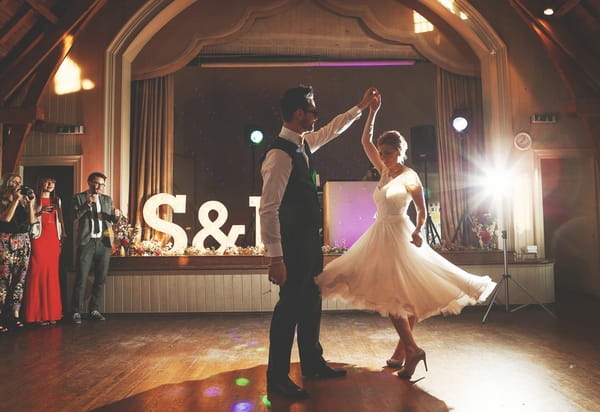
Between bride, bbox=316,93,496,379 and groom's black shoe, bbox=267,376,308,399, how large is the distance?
586mm

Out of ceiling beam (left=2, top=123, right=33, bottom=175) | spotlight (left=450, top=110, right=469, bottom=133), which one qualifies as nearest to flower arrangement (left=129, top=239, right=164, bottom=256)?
ceiling beam (left=2, top=123, right=33, bottom=175)

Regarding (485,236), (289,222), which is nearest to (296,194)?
(289,222)

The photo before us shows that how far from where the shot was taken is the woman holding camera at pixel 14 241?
14.7 ft

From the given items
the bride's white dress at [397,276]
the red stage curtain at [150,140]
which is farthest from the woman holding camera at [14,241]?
the bride's white dress at [397,276]

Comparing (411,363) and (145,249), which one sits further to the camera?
(145,249)

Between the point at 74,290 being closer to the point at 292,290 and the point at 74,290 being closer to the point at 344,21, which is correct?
the point at 292,290

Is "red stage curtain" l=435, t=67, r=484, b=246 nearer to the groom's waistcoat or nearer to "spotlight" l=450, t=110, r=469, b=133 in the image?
"spotlight" l=450, t=110, r=469, b=133

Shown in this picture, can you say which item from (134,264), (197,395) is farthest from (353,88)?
(197,395)

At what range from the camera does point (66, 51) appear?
561 cm

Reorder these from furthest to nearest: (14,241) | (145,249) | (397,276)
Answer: (145,249)
(14,241)
(397,276)

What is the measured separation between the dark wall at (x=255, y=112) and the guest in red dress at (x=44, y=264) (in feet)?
12.5

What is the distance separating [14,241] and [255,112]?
5.29 metres

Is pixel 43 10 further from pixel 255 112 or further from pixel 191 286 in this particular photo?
pixel 255 112

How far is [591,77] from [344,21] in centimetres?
331
